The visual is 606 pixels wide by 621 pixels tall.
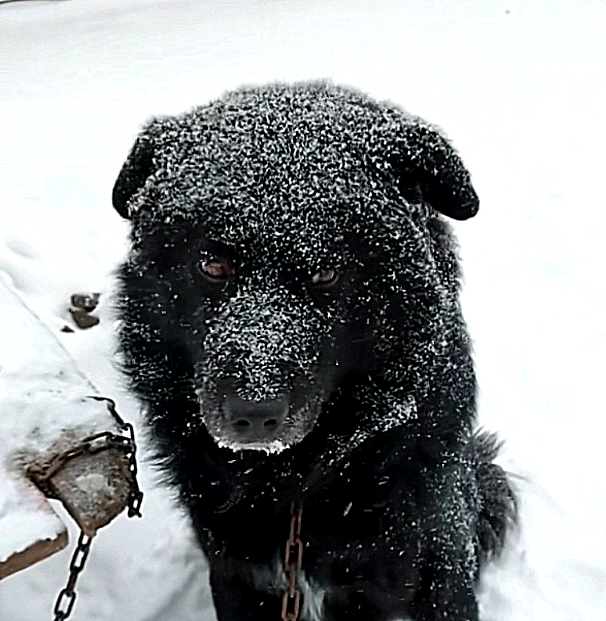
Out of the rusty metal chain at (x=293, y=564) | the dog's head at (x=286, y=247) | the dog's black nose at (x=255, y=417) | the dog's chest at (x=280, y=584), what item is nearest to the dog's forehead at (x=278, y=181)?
the dog's head at (x=286, y=247)

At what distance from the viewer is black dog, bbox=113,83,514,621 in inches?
77.7

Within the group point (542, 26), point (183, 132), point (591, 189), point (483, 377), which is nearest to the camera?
point (183, 132)

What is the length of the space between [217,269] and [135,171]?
34cm

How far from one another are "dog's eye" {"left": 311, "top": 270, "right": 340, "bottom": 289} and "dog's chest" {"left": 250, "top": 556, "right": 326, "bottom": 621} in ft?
2.27

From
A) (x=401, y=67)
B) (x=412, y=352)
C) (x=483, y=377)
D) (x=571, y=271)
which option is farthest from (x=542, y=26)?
(x=412, y=352)

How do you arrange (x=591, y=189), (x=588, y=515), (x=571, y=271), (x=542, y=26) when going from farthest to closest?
(x=542, y=26)
(x=591, y=189)
(x=571, y=271)
(x=588, y=515)

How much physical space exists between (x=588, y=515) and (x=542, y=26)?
460 centimetres

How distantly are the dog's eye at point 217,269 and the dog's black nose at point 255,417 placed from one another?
25 centimetres

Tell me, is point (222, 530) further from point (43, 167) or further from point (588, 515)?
point (43, 167)

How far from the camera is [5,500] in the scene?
2.16m

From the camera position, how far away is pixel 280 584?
2418 millimetres

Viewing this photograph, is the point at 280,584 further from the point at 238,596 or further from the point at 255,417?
the point at 255,417

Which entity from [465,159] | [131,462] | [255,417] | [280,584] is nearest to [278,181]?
[255,417]

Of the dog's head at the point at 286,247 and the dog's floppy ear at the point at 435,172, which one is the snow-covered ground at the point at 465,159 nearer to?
the dog's head at the point at 286,247
